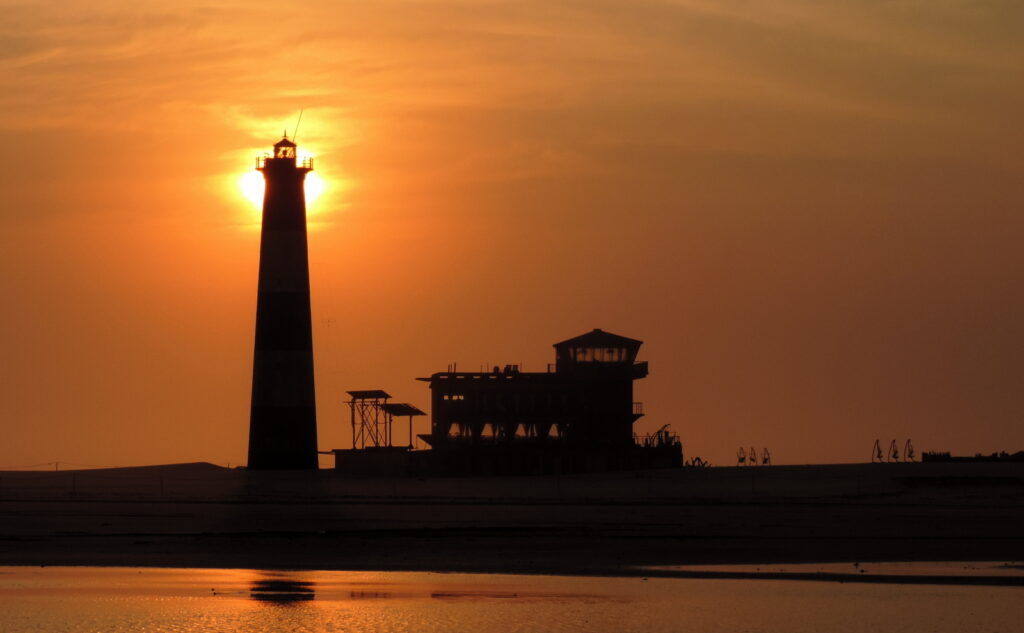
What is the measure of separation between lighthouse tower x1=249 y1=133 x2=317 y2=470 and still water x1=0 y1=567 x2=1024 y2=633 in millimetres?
45944

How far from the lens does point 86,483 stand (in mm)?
84375

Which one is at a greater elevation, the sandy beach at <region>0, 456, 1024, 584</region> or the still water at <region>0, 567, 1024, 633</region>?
the sandy beach at <region>0, 456, 1024, 584</region>

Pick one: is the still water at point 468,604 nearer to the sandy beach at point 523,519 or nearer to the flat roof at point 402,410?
the sandy beach at point 523,519

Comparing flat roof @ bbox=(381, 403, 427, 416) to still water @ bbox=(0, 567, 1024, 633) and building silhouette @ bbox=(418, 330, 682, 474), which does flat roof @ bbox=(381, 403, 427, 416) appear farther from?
still water @ bbox=(0, 567, 1024, 633)

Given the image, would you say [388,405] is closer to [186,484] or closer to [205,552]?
[186,484]

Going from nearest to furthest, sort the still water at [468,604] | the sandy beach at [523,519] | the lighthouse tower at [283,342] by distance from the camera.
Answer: the still water at [468,604]
the sandy beach at [523,519]
the lighthouse tower at [283,342]

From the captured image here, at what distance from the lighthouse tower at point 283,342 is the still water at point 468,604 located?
45.9m

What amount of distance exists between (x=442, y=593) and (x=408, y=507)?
27189mm

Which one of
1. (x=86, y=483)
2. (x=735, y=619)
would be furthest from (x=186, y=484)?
(x=735, y=619)

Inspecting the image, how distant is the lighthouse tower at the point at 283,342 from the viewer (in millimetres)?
88312

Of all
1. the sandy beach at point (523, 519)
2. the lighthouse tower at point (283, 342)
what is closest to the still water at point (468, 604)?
the sandy beach at point (523, 519)

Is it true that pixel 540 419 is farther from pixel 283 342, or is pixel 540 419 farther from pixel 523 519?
pixel 523 519

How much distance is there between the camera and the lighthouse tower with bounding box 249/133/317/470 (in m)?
88.3

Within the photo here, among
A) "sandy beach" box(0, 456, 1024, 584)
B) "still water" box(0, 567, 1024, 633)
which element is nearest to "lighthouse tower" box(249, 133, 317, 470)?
"sandy beach" box(0, 456, 1024, 584)
